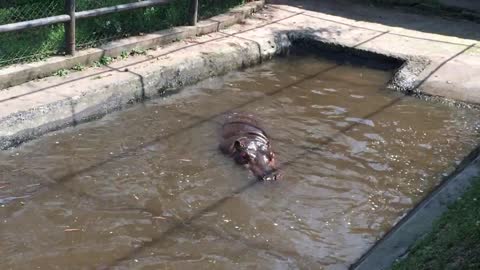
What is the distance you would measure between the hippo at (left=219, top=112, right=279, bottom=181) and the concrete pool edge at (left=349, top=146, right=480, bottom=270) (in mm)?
1561

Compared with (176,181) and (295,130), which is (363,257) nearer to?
(176,181)

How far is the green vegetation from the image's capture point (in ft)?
26.0

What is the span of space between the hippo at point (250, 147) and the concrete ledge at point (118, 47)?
2212 mm

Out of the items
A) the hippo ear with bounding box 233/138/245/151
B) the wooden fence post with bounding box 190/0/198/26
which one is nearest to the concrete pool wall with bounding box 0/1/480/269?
the wooden fence post with bounding box 190/0/198/26

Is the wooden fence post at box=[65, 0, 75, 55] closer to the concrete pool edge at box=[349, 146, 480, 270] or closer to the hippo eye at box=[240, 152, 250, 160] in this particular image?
the hippo eye at box=[240, 152, 250, 160]

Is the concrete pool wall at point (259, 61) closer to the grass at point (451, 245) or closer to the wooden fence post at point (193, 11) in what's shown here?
the grass at point (451, 245)

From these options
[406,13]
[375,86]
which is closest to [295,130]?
[375,86]

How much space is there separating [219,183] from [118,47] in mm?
3269

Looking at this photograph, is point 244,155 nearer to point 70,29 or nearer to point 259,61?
point 70,29

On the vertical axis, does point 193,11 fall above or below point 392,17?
above

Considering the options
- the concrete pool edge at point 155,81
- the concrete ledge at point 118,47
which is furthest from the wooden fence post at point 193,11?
the concrete pool edge at point 155,81

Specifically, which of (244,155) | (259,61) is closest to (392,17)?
(259,61)

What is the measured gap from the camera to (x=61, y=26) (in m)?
8.67

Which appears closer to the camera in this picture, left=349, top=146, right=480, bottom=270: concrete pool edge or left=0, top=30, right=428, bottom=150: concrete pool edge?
left=349, top=146, right=480, bottom=270: concrete pool edge
